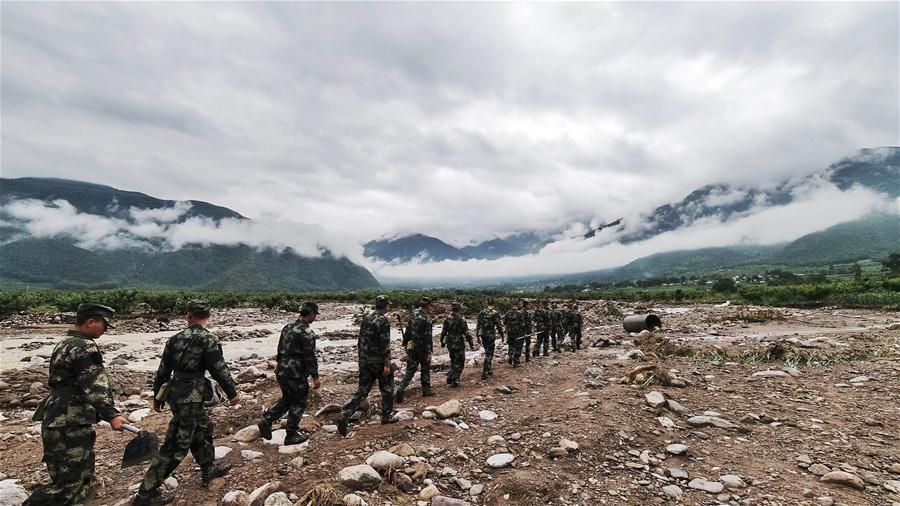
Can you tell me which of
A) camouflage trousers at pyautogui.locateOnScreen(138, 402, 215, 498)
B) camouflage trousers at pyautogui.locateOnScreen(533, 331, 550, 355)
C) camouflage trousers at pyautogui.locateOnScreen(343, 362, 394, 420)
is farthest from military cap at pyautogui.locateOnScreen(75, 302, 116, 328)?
camouflage trousers at pyautogui.locateOnScreen(533, 331, 550, 355)

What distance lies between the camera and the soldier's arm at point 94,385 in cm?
448

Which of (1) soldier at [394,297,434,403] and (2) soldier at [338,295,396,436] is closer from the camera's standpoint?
(2) soldier at [338,295,396,436]

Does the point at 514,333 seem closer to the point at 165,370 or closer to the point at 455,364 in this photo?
the point at 455,364

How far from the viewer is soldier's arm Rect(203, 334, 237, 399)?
5371 millimetres

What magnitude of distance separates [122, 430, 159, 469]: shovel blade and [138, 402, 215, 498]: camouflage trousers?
1257 millimetres

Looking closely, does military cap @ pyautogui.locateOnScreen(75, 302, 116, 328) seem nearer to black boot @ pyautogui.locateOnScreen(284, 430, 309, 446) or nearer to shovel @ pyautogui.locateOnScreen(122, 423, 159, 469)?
shovel @ pyautogui.locateOnScreen(122, 423, 159, 469)

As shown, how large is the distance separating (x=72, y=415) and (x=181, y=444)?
116 cm

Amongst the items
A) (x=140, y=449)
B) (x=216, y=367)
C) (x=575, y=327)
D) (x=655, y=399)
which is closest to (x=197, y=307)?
(x=216, y=367)

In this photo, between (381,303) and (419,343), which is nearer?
(381,303)

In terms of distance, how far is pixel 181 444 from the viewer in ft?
16.6

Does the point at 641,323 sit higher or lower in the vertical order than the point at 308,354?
lower

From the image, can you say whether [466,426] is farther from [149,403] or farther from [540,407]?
[149,403]

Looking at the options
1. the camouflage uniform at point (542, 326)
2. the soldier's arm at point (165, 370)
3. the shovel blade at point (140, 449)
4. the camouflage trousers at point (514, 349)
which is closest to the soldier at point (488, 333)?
the camouflage trousers at point (514, 349)

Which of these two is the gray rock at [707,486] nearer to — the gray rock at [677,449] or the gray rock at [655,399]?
the gray rock at [677,449]
